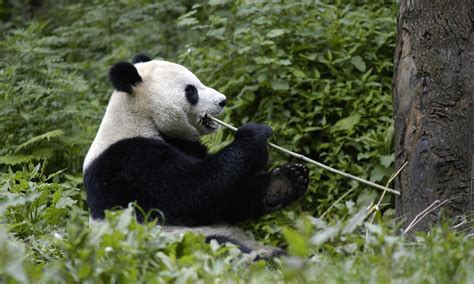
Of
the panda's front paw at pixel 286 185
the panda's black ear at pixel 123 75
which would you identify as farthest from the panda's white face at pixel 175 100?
the panda's front paw at pixel 286 185

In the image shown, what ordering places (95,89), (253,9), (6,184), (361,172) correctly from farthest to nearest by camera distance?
(95,89)
(253,9)
(361,172)
(6,184)

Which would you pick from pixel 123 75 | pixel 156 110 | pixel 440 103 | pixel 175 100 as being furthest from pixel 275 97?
pixel 440 103

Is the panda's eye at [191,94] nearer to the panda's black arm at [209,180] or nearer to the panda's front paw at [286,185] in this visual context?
the panda's black arm at [209,180]

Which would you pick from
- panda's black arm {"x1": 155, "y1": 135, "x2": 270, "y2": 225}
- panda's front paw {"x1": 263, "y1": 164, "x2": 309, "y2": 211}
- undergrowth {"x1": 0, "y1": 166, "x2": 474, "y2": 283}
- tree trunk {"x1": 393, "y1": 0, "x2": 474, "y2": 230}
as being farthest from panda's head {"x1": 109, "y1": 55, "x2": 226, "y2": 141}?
undergrowth {"x1": 0, "y1": 166, "x2": 474, "y2": 283}

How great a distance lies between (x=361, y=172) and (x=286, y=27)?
1.94m

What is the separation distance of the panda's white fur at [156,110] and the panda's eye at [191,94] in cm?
3

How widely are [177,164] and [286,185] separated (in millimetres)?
1003

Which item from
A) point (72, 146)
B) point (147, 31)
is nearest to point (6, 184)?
point (72, 146)

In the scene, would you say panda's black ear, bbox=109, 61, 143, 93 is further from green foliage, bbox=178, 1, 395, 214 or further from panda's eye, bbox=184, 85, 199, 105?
green foliage, bbox=178, 1, 395, 214

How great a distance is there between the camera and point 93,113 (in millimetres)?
9180

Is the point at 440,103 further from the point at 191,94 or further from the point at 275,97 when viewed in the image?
the point at 275,97

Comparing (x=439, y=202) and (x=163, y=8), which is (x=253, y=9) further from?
(x=439, y=202)

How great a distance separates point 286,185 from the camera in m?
6.20

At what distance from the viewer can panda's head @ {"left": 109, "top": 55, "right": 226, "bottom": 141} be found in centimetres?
594
